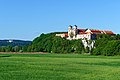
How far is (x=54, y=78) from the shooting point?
28047 mm

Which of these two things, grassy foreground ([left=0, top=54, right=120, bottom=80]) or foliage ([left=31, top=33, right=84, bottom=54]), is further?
foliage ([left=31, top=33, right=84, bottom=54])

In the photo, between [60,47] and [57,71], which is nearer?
[57,71]

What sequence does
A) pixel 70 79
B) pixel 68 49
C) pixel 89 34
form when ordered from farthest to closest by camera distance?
pixel 89 34
pixel 68 49
pixel 70 79

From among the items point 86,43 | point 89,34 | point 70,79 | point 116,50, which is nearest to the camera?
point 70,79

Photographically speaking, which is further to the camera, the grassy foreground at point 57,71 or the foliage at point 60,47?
the foliage at point 60,47

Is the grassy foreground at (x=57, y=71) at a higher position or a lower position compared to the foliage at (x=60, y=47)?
lower

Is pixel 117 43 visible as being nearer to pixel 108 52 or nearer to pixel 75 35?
pixel 108 52

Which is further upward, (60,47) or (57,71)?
(60,47)

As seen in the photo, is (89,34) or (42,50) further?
(89,34)

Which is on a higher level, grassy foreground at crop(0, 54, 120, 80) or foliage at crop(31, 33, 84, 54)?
foliage at crop(31, 33, 84, 54)

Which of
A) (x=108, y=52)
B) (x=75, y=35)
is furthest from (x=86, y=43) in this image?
(x=108, y=52)

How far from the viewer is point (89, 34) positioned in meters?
191

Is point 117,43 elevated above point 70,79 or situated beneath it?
elevated above

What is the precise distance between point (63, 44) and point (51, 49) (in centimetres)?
616
